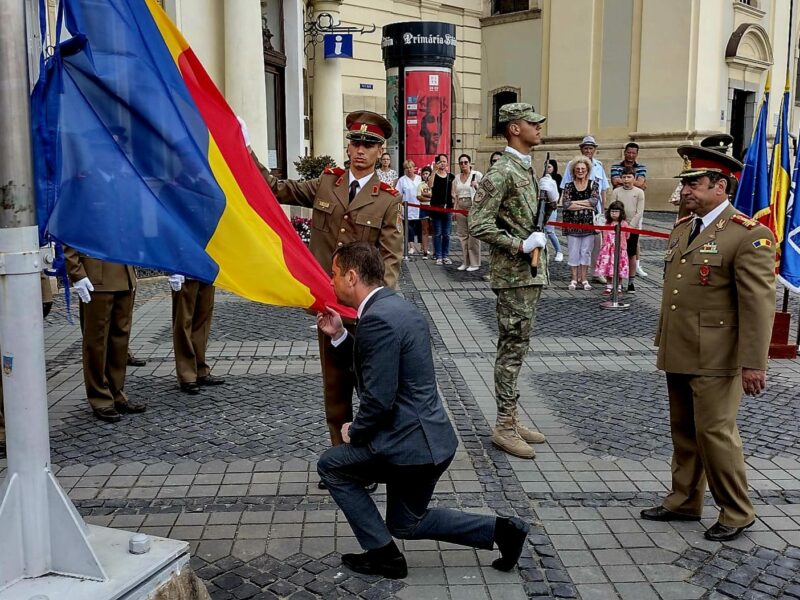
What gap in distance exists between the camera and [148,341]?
871cm

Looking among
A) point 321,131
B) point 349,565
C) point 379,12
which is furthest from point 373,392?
point 379,12

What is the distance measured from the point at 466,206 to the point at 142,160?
1090 cm

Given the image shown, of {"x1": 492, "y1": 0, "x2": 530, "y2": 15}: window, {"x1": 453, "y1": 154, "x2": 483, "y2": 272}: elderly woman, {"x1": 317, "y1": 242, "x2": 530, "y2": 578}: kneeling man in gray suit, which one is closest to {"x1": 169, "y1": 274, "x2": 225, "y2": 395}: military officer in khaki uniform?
{"x1": 317, "y1": 242, "x2": 530, "y2": 578}: kneeling man in gray suit

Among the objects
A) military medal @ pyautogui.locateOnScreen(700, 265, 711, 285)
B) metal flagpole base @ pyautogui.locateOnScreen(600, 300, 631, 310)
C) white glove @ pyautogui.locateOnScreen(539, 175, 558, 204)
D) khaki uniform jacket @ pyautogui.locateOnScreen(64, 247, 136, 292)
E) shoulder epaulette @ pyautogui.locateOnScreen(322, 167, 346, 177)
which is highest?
shoulder epaulette @ pyautogui.locateOnScreen(322, 167, 346, 177)

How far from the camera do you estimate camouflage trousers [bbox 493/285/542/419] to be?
5.45 m

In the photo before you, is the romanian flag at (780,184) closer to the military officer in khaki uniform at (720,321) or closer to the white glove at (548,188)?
the white glove at (548,188)

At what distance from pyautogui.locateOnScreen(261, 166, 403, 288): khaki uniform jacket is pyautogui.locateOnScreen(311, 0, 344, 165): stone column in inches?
579

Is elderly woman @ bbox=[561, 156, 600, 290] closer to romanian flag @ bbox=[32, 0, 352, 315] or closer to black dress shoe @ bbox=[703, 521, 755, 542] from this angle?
black dress shoe @ bbox=[703, 521, 755, 542]

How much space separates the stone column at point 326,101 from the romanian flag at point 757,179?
40.9ft

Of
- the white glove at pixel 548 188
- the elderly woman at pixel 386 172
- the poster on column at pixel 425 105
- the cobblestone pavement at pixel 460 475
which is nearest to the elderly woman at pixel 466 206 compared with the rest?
the elderly woman at pixel 386 172

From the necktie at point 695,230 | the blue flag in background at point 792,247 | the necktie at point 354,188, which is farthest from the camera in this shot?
the blue flag in background at point 792,247

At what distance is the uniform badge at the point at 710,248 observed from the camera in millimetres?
4230

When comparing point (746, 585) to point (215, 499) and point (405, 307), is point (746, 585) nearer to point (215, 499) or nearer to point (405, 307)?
point (405, 307)

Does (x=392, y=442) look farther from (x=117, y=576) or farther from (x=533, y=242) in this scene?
(x=533, y=242)
